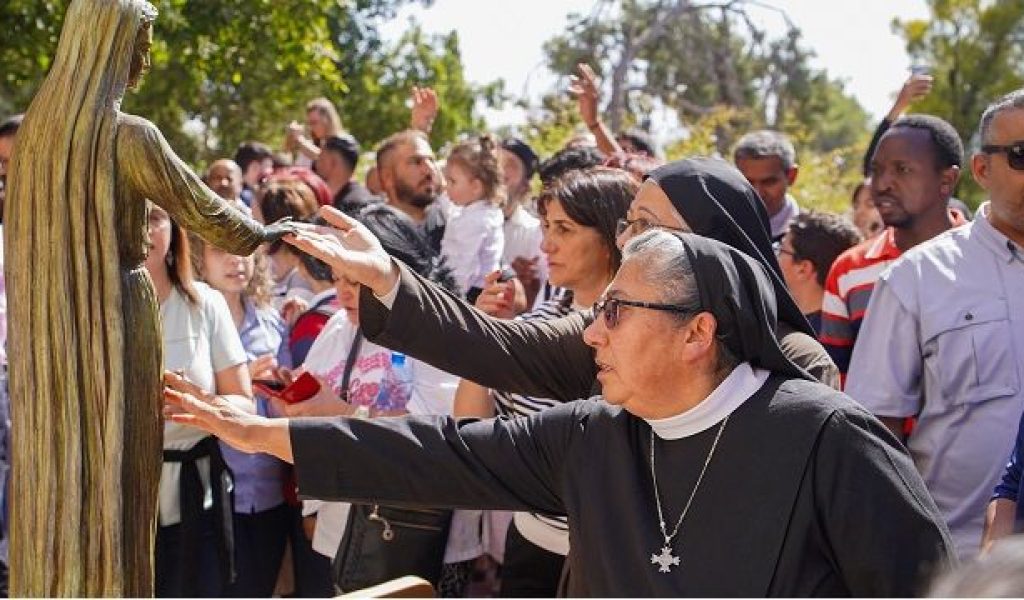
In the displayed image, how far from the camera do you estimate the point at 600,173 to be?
4.51 metres

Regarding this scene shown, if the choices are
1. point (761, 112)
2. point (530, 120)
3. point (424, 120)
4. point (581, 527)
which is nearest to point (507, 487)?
point (581, 527)

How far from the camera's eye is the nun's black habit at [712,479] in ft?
9.45

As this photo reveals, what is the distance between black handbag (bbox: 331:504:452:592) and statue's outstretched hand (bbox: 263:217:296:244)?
1724 millimetres

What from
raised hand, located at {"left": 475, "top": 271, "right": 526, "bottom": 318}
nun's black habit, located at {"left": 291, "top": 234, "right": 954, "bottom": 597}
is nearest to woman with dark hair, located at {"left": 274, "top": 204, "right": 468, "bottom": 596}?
raised hand, located at {"left": 475, "top": 271, "right": 526, "bottom": 318}

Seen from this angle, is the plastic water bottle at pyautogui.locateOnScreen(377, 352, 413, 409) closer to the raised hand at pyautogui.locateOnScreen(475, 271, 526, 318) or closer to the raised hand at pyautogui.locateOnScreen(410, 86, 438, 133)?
the raised hand at pyautogui.locateOnScreen(475, 271, 526, 318)

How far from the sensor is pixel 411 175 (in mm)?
7520

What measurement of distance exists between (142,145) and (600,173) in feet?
6.18

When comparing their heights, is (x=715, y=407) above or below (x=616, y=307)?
below

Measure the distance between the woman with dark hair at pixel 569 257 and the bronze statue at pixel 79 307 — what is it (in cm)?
166

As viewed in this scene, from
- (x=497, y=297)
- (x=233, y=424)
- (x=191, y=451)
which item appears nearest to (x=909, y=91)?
(x=497, y=297)

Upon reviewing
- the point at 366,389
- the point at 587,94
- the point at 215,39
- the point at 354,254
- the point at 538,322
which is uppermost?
the point at 215,39

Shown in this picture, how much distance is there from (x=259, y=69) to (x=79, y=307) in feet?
56.4

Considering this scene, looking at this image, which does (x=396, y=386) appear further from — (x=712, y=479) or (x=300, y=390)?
(x=712, y=479)

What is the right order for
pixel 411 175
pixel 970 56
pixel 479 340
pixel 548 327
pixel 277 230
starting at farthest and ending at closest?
pixel 970 56 < pixel 411 175 < pixel 548 327 < pixel 479 340 < pixel 277 230
